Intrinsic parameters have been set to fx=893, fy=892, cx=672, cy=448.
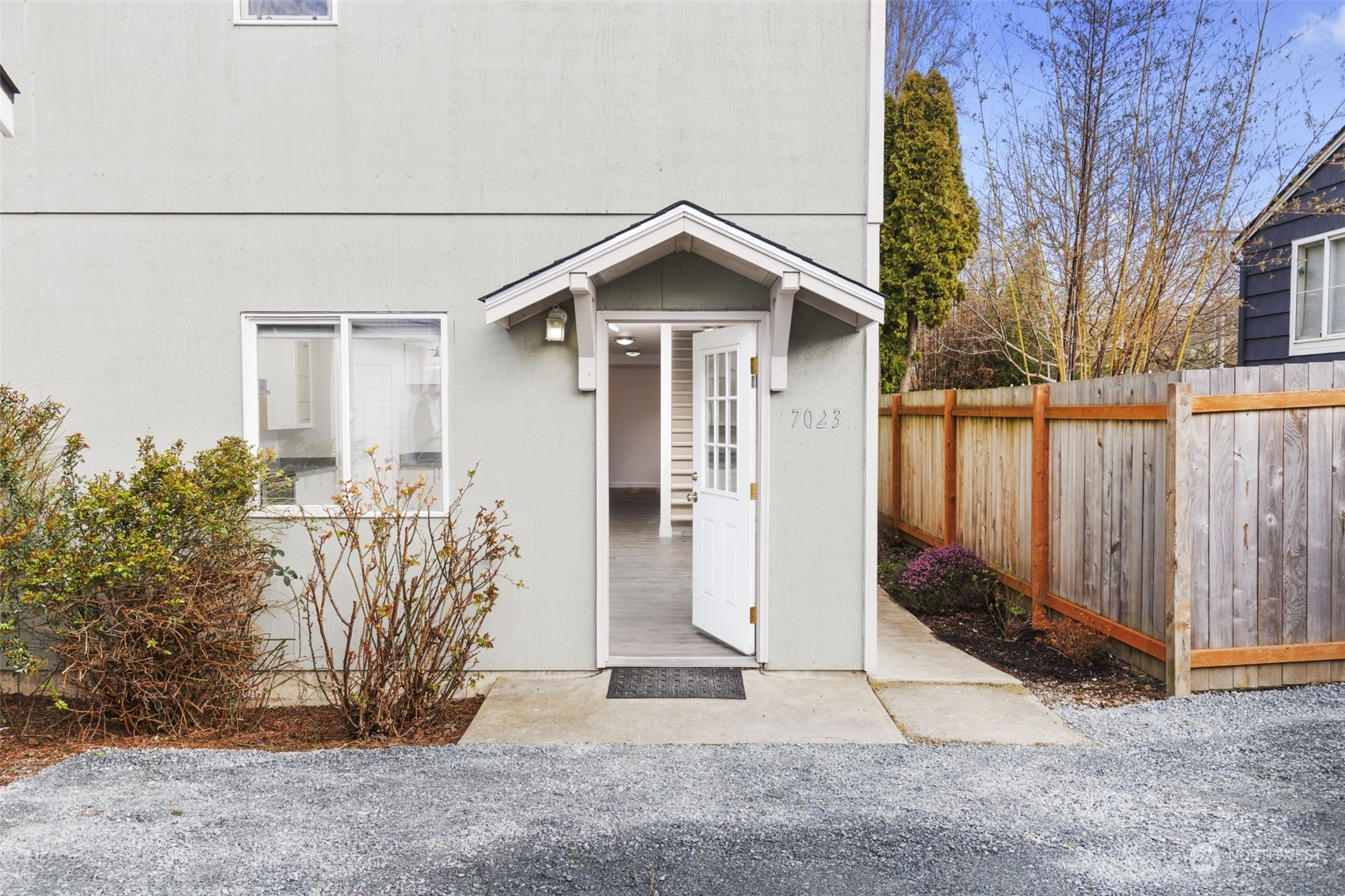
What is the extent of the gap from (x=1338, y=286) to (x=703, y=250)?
8.01 meters

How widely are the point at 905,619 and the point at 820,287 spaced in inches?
135

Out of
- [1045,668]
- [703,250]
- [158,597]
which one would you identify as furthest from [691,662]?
[158,597]

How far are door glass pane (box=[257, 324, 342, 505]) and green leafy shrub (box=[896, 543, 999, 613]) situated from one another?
4907 mm

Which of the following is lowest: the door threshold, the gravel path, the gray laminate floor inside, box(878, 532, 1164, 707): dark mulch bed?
the gravel path

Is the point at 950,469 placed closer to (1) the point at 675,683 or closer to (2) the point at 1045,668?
(2) the point at 1045,668

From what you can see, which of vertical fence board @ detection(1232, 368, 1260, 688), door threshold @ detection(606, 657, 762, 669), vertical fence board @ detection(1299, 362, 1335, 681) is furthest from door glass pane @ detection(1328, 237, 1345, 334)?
door threshold @ detection(606, 657, 762, 669)

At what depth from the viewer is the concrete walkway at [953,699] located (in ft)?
15.8

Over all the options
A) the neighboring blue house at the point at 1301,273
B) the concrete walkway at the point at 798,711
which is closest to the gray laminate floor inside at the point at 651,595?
the concrete walkway at the point at 798,711

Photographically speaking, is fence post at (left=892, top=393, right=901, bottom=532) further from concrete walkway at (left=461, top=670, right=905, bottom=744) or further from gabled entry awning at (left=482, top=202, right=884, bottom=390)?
gabled entry awning at (left=482, top=202, right=884, bottom=390)

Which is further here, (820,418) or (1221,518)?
(820,418)

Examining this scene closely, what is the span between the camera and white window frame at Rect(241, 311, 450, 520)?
230 inches

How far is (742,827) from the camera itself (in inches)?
145

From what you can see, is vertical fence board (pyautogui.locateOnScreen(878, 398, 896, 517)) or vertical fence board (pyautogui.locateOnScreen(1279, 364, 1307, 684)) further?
vertical fence board (pyautogui.locateOnScreen(878, 398, 896, 517))

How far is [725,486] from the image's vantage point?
6.31 metres
